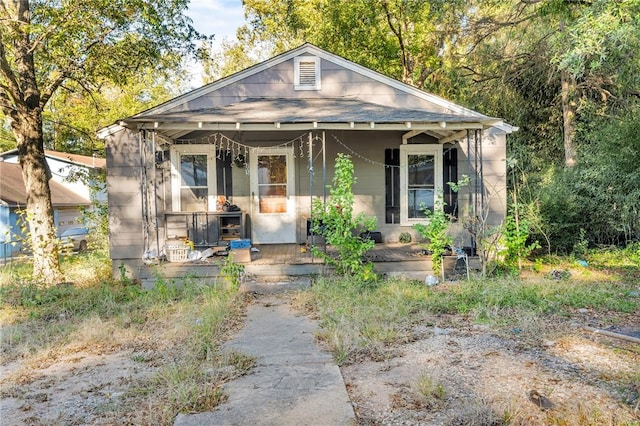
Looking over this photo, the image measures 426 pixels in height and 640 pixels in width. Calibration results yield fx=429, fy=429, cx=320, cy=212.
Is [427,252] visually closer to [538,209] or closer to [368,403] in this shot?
[538,209]

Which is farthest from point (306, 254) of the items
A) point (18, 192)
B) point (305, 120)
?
point (18, 192)

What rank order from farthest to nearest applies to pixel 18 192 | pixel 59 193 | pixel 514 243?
pixel 59 193
pixel 18 192
pixel 514 243

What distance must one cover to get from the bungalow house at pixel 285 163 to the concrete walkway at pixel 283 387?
4.11 metres

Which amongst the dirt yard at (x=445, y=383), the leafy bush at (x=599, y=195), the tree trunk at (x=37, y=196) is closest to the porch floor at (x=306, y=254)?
the dirt yard at (x=445, y=383)

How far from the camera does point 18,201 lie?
56.2 feet

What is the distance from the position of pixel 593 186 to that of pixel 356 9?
1061 cm

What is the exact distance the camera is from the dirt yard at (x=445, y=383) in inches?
119

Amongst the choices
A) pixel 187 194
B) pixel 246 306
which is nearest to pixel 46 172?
pixel 187 194

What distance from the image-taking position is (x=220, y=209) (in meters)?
9.11

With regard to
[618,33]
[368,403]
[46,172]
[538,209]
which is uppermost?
[618,33]

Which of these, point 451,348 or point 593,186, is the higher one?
point 593,186

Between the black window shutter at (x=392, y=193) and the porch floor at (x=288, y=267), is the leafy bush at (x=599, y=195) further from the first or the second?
the porch floor at (x=288, y=267)

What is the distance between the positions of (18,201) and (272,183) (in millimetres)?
13310

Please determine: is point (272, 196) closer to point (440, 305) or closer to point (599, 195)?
point (440, 305)
